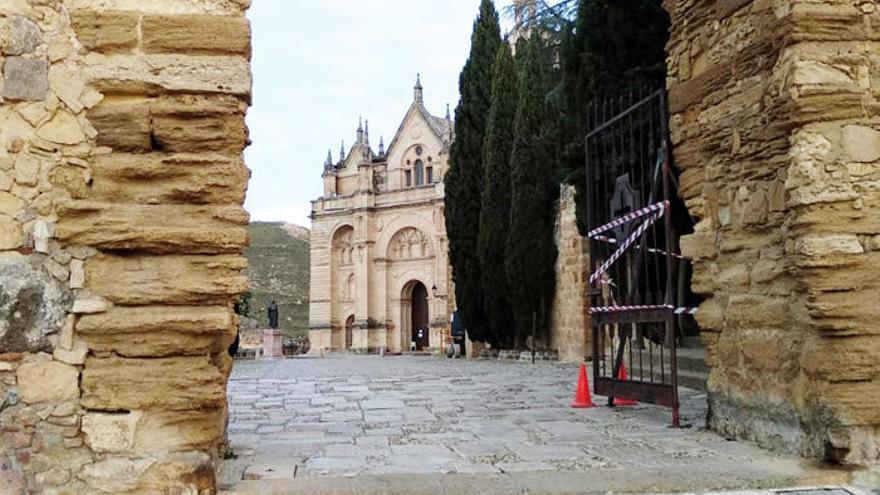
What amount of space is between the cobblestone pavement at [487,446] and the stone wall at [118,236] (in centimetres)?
62

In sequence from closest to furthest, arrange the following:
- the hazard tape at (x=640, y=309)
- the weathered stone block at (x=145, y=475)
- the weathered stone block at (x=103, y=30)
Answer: the weathered stone block at (x=145, y=475) < the weathered stone block at (x=103, y=30) < the hazard tape at (x=640, y=309)

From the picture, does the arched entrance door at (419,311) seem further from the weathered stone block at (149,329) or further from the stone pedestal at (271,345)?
the weathered stone block at (149,329)

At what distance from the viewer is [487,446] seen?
5.09 metres

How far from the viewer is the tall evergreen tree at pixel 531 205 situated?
2138 centimetres

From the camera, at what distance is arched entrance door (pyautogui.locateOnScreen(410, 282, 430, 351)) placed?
44625mm

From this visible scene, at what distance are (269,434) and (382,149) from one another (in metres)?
43.9

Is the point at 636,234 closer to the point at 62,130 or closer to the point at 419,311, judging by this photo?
the point at 62,130

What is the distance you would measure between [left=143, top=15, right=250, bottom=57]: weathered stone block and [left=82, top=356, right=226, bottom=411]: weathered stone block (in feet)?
5.18

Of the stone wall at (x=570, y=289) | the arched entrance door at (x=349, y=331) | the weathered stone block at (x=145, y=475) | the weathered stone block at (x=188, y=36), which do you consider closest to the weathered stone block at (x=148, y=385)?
the weathered stone block at (x=145, y=475)

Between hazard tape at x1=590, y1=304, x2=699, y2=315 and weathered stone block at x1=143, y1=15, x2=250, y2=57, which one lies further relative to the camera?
hazard tape at x1=590, y1=304, x2=699, y2=315

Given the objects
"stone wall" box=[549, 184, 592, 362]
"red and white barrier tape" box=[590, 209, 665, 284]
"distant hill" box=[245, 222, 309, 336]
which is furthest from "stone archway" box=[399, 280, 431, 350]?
"red and white barrier tape" box=[590, 209, 665, 284]

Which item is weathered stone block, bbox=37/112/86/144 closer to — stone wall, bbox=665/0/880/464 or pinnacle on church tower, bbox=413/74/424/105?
stone wall, bbox=665/0/880/464

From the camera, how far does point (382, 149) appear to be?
4888cm

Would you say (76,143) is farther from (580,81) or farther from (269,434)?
A: (580,81)
